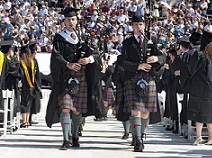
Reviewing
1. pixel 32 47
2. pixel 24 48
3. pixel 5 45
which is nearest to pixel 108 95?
pixel 32 47

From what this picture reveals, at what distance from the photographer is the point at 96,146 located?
1138 cm

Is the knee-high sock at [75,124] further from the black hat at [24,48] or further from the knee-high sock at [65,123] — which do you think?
the black hat at [24,48]

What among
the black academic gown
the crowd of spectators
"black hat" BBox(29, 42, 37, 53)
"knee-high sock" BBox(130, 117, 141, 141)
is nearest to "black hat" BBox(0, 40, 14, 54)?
"black hat" BBox(29, 42, 37, 53)

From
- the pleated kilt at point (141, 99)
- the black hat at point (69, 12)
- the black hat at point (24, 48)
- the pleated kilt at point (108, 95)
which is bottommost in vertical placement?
the pleated kilt at point (108, 95)

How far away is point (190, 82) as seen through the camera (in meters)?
12.5

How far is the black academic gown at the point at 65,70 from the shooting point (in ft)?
35.4

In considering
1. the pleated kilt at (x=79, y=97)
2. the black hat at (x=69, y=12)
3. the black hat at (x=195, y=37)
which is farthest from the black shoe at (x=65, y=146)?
the black hat at (x=195, y=37)

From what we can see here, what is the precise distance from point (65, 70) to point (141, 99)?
1284mm

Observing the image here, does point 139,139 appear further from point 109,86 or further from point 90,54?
point 109,86

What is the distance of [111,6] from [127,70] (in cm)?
2574

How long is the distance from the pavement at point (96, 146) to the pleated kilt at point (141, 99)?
682 millimetres

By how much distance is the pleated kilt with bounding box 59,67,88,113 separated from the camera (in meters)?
10.8

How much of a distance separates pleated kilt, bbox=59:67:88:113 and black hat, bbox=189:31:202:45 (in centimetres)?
287

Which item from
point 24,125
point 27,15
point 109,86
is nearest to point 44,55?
point 27,15
